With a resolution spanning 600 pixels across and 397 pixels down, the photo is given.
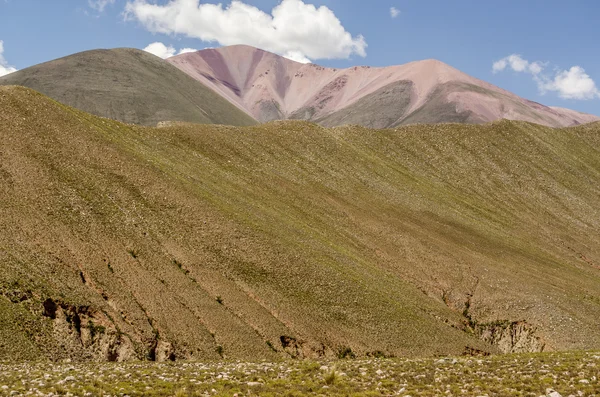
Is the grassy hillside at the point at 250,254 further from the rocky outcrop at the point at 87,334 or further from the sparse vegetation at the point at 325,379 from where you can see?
the sparse vegetation at the point at 325,379

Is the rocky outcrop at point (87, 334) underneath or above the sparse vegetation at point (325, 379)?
underneath

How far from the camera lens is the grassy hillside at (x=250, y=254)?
43594mm

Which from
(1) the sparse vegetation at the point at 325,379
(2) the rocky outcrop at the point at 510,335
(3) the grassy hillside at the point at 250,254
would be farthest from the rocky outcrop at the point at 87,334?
(2) the rocky outcrop at the point at 510,335

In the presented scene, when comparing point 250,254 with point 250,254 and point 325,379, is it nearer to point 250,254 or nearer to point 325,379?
point 250,254

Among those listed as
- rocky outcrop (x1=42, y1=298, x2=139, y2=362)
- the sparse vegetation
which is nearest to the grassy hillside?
rocky outcrop (x1=42, y1=298, x2=139, y2=362)

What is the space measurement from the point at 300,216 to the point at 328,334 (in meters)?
26.9

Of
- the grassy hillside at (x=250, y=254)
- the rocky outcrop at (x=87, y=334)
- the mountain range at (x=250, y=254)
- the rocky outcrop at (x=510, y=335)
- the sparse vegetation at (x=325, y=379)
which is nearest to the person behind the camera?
the sparse vegetation at (x=325, y=379)

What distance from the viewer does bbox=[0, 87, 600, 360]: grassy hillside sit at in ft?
143

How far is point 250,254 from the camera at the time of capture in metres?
58.0

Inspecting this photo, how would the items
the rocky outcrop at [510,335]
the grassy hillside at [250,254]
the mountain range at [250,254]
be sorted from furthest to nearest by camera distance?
the rocky outcrop at [510,335] → the grassy hillside at [250,254] → the mountain range at [250,254]

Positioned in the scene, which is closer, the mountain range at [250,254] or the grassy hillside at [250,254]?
the mountain range at [250,254]

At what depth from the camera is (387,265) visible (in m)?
69.2

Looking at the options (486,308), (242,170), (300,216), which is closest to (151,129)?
(242,170)

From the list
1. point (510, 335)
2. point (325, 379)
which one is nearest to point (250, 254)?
point (510, 335)
